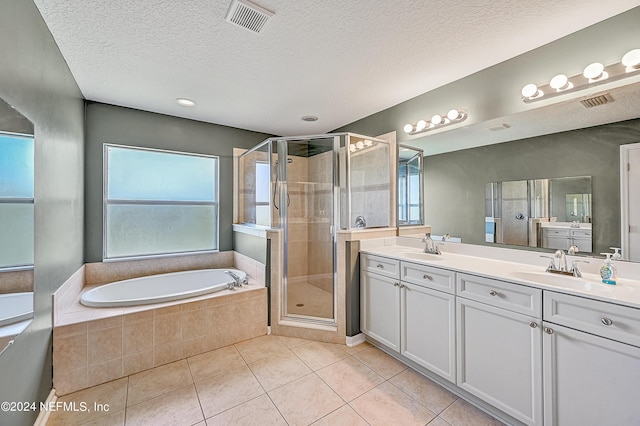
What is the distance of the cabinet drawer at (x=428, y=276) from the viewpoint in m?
1.81

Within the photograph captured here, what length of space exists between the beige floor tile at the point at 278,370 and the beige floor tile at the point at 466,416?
1014 millimetres

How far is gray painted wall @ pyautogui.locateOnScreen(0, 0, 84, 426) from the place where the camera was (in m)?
1.23

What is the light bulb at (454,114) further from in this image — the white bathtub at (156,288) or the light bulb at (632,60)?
the white bathtub at (156,288)

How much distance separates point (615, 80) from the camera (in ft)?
5.02

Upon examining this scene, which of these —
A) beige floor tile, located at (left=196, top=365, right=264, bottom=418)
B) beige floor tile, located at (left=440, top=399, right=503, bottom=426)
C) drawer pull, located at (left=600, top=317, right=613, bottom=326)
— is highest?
drawer pull, located at (left=600, top=317, right=613, bottom=326)

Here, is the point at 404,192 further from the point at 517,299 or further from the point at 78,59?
the point at 78,59

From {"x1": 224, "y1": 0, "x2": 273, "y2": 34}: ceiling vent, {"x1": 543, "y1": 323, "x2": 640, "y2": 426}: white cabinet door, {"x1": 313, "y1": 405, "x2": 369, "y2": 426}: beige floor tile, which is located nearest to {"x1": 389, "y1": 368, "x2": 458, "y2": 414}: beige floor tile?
{"x1": 313, "y1": 405, "x2": 369, "y2": 426}: beige floor tile

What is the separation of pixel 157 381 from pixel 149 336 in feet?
1.16

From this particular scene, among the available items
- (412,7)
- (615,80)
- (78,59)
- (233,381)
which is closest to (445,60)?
(412,7)

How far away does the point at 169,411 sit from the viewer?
1.69 m

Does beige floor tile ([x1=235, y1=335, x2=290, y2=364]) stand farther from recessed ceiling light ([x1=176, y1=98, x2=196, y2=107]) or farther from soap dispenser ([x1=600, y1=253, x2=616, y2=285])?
recessed ceiling light ([x1=176, y1=98, x2=196, y2=107])

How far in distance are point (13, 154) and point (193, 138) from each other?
230cm

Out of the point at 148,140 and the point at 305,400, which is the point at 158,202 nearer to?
the point at 148,140

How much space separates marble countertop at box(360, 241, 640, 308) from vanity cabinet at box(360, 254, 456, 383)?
11 centimetres
